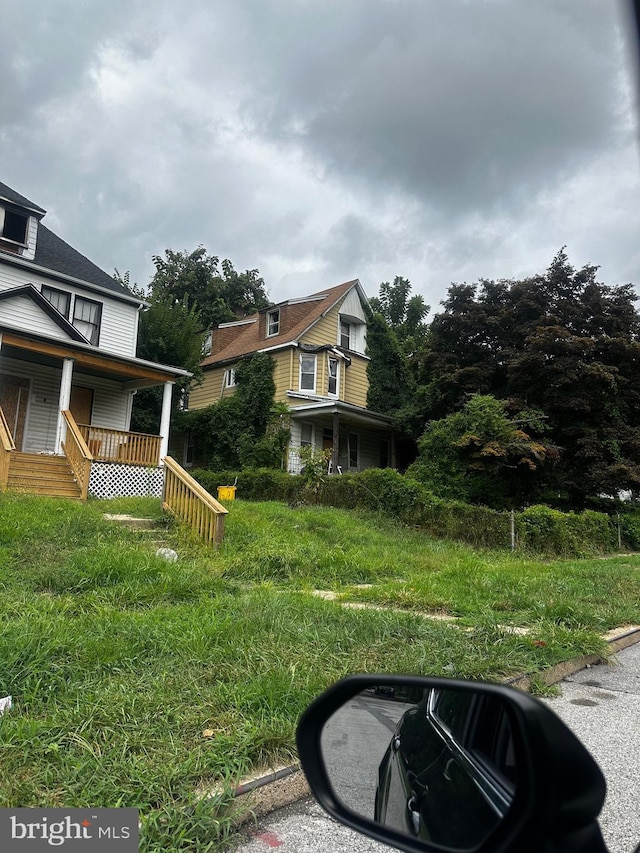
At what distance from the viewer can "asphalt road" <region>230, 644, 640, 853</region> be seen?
4.61 ft

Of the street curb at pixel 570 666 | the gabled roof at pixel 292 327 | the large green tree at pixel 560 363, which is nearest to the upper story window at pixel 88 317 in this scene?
the gabled roof at pixel 292 327

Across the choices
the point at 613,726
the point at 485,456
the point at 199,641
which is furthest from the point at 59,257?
the point at 613,726

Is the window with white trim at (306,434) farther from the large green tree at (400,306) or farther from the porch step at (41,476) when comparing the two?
the large green tree at (400,306)

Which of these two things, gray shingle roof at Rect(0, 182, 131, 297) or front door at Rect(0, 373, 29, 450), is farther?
gray shingle roof at Rect(0, 182, 131, 297)

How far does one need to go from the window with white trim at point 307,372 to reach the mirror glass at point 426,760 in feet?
72.2

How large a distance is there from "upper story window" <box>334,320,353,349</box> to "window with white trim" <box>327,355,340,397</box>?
1.44m

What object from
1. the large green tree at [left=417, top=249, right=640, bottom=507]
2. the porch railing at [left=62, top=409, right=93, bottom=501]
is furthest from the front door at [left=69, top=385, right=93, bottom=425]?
the large green tree at [left=417, top=249, right=640, bottom=507]

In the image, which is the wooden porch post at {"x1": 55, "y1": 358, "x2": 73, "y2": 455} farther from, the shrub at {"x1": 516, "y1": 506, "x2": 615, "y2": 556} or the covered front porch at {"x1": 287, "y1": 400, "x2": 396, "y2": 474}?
the shrub at {"x1": 516, "y1": 506, "x2": 615, "y2": 556}

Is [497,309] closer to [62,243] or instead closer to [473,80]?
[62,243]

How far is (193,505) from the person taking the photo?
977 cm

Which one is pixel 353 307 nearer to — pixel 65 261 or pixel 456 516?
pixel 65 261

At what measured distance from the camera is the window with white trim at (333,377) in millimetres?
23953

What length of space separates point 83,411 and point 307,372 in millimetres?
9069

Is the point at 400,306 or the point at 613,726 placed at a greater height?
the point at 400,306
